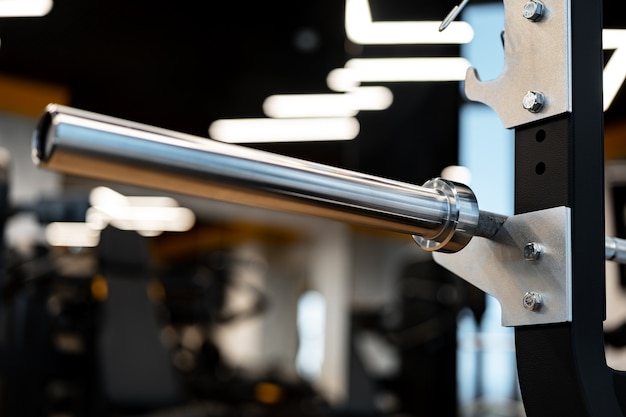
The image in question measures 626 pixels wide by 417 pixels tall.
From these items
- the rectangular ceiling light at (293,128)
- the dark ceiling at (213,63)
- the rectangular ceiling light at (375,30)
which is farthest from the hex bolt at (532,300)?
the rectangular ceiling light at (293,128)

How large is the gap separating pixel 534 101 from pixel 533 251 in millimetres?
84

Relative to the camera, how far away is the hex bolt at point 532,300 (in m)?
0.40

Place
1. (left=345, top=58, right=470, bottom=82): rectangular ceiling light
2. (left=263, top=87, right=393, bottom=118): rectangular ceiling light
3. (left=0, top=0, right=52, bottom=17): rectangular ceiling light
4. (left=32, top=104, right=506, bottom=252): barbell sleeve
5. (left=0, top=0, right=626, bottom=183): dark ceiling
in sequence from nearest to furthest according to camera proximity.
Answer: (left=32, top=104, right=506, bottom=252): barbell sleeve
(left=345, top=58, right=470, bottom=82): rectangular ceiling light
(left=0, top=0, right=626, bottom=183): dark ceiling
(left=0, top=0, right=52, bottom=17): rectangular ceiling light
(left=263, top=87, right=393, bottom=118): rectangular ceiling light

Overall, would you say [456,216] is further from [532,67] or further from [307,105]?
[307,105]

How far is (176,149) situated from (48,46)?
11.0 feet

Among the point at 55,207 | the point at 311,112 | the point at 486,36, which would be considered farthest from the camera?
the point at 311,112

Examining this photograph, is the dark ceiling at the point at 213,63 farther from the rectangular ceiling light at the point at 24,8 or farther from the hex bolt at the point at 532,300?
the hex bolt at the point at 532,300

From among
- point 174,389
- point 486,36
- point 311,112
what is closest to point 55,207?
point 174,389

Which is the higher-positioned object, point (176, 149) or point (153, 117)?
point (153, 117)

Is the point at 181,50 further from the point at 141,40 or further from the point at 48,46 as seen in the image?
the point at 48,46

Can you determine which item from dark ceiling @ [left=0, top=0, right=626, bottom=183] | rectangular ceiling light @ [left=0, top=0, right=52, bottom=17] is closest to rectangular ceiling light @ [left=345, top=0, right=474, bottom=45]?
dark ceiling @ [left=0, top=0, right=626, bottom=183]

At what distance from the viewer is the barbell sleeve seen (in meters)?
0.29

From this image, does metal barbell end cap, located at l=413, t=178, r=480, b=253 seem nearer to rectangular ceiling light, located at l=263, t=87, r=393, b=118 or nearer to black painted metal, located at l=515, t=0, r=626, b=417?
black painted metal, located at l=515, t=0, r=626, b=417

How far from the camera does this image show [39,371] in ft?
7.12
